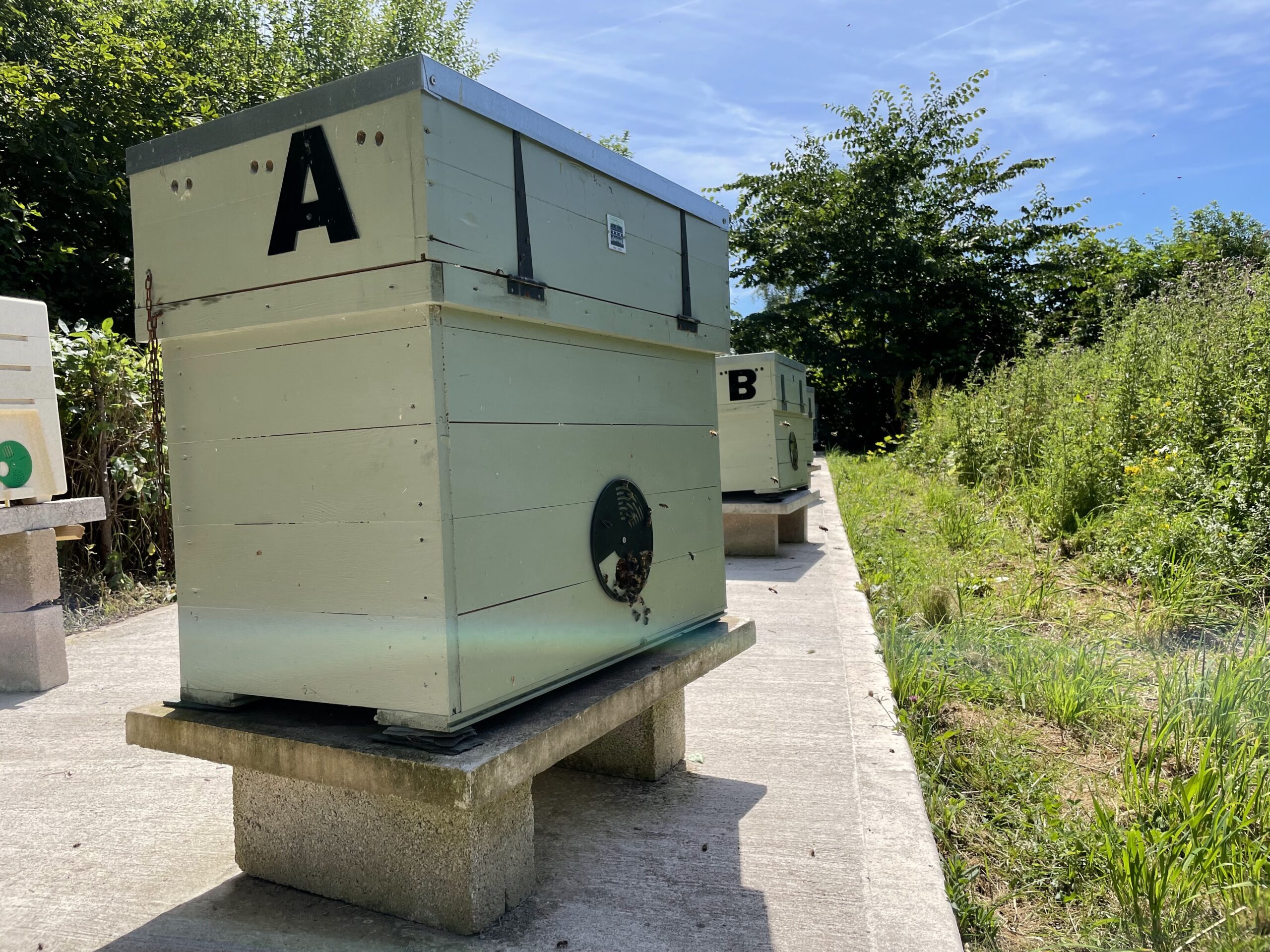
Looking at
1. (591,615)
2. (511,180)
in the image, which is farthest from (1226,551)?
(511,180)

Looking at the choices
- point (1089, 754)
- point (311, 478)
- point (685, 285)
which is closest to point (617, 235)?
point (685, 285)

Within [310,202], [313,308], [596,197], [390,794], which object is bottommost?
[390,794]

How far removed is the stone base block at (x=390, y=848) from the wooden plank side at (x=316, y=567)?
456mm

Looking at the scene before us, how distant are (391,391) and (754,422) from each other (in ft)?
18.8

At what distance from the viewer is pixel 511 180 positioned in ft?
6.86

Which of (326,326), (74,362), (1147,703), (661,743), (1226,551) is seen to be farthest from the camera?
(74,362)

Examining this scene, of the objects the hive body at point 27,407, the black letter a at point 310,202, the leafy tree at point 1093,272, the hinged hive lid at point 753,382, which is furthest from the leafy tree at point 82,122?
the leafy tree at point 1093,272

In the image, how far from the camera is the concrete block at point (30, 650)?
430cm

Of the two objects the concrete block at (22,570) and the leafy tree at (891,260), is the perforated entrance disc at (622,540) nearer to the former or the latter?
the concrete block at (22,570)

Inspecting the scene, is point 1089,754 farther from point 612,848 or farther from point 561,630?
point 561,630

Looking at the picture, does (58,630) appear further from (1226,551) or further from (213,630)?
(1226,551)

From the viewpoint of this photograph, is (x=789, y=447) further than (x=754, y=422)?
Yes

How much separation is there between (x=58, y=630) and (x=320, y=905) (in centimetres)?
304

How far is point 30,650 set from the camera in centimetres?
431
